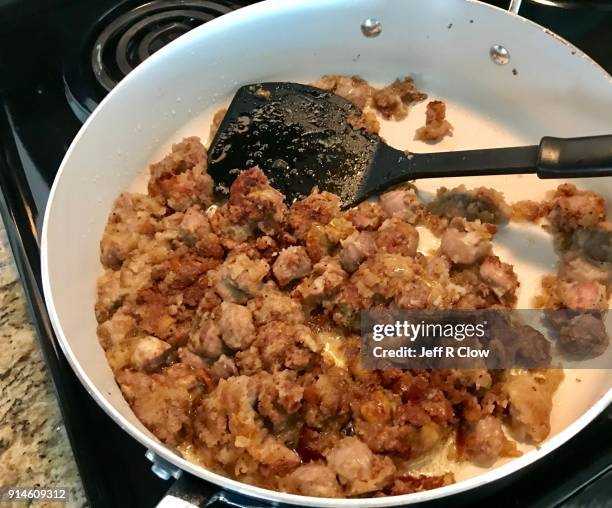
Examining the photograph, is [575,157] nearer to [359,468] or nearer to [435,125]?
[435,125]

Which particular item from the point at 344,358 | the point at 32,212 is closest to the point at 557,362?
the point at 344,358

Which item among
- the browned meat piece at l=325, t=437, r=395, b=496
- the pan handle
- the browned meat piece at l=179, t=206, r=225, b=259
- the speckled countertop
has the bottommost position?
the speckled countertop

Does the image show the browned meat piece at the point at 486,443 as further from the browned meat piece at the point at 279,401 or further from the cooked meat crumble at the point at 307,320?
the browned meat piece at the point at 279,401

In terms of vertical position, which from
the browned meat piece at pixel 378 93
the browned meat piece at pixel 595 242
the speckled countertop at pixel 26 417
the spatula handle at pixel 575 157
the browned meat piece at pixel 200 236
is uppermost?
the spatula handle at pixel 575 157

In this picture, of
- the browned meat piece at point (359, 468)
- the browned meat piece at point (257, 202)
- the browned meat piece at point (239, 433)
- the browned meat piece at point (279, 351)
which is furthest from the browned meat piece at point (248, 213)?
the browned meat piece at point (359, 468)

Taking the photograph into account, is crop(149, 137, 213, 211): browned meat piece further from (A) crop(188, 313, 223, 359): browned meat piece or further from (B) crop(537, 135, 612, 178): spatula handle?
(B) crop(537, 135, 612, 178): spatula handle

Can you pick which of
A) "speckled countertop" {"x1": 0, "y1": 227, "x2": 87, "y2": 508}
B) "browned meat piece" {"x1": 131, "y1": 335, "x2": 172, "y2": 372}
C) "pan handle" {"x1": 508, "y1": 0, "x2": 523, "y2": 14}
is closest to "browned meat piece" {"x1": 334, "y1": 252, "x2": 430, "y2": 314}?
"browned meat piece" {"x1": 131, "y1": 335, "x2": 172, "y2": 372}
